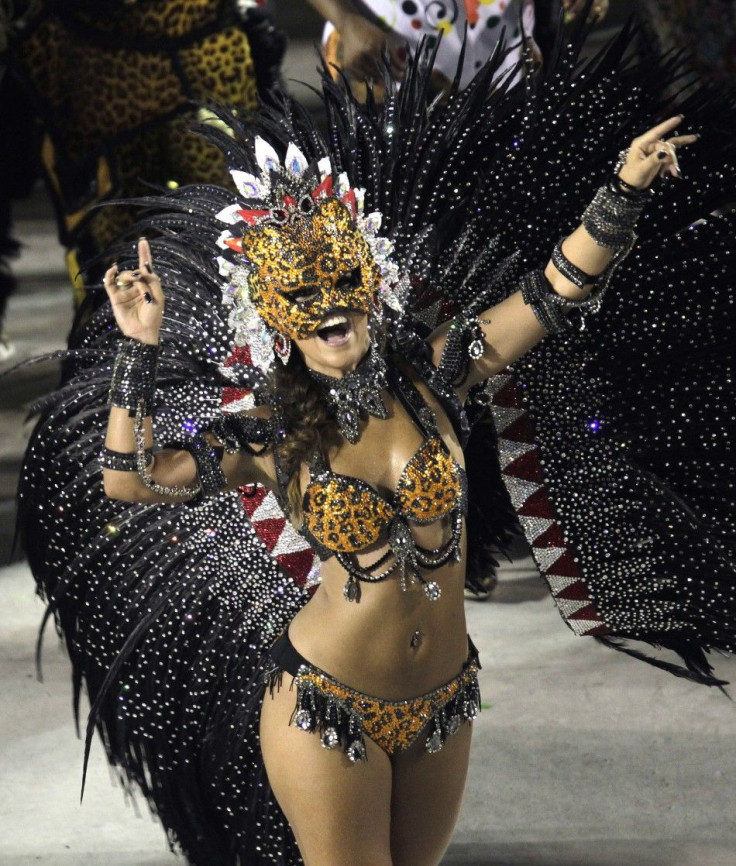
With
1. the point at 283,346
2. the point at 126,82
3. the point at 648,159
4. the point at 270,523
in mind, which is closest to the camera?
the point at 648,159

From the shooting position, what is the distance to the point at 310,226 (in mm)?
2131

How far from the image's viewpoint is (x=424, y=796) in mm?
2301

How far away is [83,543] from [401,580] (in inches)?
34.0

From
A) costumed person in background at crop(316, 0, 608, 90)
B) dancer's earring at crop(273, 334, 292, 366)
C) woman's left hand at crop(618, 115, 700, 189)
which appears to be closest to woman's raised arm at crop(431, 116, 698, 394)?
woman's left hand at crop(618, 115, 700, 189)

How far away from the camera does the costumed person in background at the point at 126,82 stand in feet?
15.3

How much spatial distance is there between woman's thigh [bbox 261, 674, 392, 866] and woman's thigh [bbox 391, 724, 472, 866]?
5 cm

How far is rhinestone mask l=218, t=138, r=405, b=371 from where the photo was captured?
6.91ft

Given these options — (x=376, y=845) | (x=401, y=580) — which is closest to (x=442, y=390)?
(x=401, y=580)

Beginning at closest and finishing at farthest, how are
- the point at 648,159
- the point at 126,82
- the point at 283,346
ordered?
the point at 648,159
the point at 283,346
the point at 126,82

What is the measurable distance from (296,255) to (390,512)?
412 millimetres

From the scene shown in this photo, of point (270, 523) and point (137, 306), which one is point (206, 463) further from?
point (270, 523)

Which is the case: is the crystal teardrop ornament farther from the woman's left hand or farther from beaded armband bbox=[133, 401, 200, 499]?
the woman's left hand

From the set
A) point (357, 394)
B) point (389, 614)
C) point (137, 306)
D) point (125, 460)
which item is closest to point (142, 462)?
point (125, 460)

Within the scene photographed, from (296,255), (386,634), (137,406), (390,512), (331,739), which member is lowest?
(331,739)
